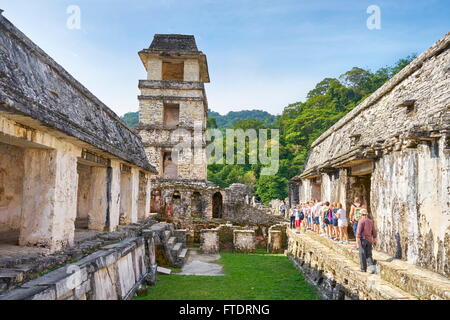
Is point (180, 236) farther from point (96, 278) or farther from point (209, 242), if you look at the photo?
point (96, 278)

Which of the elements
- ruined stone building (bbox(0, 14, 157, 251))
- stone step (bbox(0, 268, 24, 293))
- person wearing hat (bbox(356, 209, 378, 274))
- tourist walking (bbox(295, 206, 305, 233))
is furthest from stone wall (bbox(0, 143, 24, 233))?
tourist walking (bbox(295, 206, 305, 233))

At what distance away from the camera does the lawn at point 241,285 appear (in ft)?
26.4

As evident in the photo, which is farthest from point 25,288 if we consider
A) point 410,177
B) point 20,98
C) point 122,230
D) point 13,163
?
point 410,177

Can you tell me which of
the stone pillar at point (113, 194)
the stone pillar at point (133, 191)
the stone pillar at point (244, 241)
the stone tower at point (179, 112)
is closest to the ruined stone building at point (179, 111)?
the stone tower at point (179, 112)

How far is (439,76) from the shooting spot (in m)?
7.26

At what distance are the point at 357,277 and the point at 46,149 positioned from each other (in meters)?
5.69

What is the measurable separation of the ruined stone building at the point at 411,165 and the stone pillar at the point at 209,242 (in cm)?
566

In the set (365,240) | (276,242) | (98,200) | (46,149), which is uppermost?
(46,149)

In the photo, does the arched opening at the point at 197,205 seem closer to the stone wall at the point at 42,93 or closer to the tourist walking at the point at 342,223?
the tourist walking at the point at 342,223

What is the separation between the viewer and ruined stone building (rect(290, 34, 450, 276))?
19.5 ft

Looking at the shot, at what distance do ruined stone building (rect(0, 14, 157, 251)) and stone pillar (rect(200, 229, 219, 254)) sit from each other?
569 centimetres

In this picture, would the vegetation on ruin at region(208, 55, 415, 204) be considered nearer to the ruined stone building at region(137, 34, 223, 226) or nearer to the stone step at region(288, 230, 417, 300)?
the ruined stone building at region(137, 34, 223, 226)

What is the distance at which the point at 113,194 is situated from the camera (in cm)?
912

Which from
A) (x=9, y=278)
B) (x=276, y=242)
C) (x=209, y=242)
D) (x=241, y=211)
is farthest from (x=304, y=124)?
(x=9, y=278)
